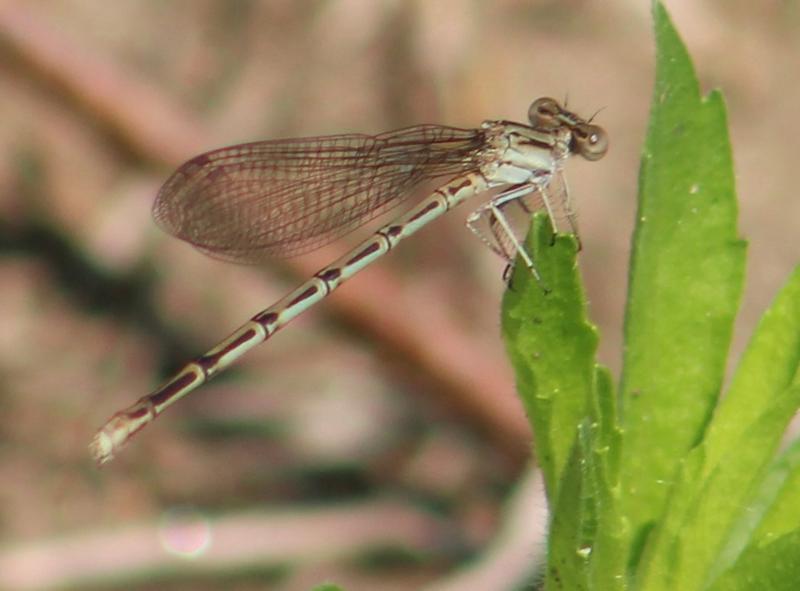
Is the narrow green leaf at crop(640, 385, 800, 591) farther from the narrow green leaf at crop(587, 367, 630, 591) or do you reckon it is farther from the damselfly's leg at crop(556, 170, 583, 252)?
the damselfly's leg at crop(556, 170, 583, 252)

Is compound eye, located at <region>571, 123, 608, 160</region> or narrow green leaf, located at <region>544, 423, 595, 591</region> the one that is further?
compound eye, located at <region>571, 123, 608, 160</region>

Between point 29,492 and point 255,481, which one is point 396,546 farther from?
point 29,492

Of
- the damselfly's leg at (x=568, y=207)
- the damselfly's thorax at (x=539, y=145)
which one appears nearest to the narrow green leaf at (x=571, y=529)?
the damselfly's leg at (x=568, y=207)

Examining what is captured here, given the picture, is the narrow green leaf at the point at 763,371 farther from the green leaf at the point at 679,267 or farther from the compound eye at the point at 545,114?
the compound eye at the point at 545,114

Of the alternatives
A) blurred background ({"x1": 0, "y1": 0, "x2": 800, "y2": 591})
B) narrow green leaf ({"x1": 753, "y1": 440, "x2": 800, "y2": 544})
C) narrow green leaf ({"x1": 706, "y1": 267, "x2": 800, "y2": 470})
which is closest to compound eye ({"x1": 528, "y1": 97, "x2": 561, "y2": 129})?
blurred background ({"x1": 0, "y1": 0, "x2": 800, "y2": 591})

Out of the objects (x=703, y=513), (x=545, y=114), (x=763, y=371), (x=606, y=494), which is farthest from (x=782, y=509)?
(x=545, y=114)

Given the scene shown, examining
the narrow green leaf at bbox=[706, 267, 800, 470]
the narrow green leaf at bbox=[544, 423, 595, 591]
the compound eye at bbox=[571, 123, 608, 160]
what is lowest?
the narrow green leaf at bbox=[544, 423, 595, 591]

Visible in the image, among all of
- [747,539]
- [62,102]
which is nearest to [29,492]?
[62,102]

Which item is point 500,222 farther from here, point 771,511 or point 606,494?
point 606,494
